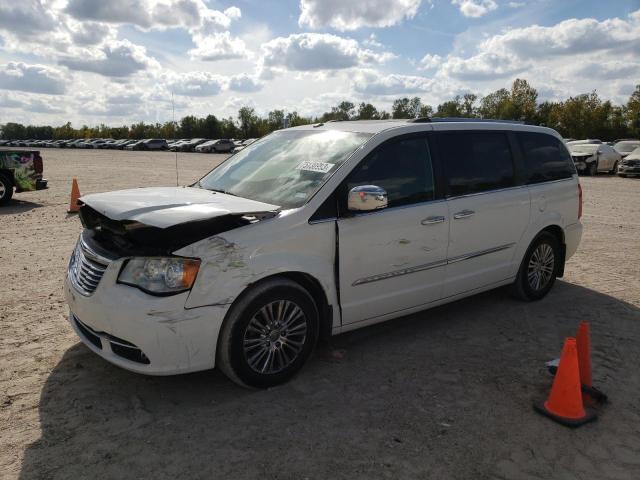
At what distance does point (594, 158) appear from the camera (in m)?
23.5

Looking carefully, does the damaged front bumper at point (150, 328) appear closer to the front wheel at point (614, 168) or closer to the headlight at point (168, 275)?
the headlight at point (168, 275)

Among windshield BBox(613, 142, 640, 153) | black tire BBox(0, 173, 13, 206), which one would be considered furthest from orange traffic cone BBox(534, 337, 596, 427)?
windshield BBox(613, 142, 640, 153)

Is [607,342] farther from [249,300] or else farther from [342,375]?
[249,300]

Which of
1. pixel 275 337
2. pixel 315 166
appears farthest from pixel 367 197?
pixel 275 337

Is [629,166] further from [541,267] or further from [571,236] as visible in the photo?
[541,267]

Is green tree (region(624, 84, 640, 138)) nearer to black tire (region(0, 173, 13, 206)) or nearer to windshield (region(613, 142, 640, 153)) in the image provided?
windshield (region(613, 142, 640, 153))

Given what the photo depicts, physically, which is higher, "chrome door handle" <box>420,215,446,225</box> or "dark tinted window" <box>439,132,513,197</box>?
"dark tinted window" <box>439,132,513,197</box>

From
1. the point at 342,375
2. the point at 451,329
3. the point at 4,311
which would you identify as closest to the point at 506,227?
the point at 451,329

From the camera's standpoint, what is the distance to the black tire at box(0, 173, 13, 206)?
1239cm

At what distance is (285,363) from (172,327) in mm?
929

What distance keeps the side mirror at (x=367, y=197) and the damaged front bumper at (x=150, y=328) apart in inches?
46.7

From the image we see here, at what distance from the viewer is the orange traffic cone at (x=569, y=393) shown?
343 cm

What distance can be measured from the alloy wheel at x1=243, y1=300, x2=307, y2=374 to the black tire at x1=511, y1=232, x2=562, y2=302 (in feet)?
9.51

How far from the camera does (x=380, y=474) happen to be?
9.52 ft
